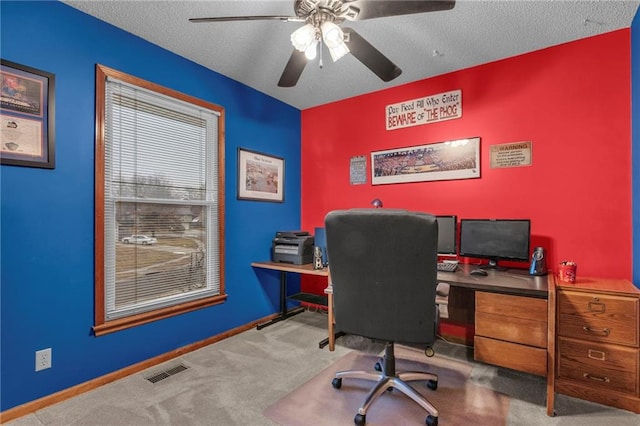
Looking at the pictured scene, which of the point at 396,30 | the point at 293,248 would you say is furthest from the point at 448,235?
the point at 396,30

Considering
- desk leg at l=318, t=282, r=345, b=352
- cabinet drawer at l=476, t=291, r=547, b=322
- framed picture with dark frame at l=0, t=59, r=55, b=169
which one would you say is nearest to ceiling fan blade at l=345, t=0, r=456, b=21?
cabinet drawer at l=476, t=291, r=547, b=322

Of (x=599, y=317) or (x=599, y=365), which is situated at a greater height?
(x=599, y=317)

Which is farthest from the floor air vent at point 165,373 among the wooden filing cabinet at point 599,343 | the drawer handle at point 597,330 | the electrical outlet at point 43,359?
the drawer handle at point 597,330

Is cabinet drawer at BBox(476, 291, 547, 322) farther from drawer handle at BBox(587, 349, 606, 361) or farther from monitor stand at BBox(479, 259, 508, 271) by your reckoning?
monitor stand at BBox(479, 259, 508, 271)

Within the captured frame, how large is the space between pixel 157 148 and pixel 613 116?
3.52 meters

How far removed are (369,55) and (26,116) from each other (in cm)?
215

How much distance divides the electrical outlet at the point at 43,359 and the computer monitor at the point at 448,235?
9.52ft

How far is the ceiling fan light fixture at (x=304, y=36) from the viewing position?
1.72 meters

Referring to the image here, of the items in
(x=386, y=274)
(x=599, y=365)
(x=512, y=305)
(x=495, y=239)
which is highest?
(x=495, y=239)

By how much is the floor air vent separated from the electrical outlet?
0.61m

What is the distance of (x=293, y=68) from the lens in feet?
7.06

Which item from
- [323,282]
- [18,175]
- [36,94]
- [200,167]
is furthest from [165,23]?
[323,282]

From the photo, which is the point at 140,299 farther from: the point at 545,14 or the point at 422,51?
the point at 545,14

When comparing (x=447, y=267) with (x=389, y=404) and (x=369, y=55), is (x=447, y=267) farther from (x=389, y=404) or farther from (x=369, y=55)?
(x=369, y=55)
